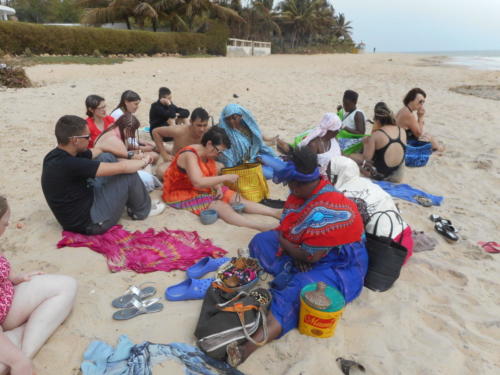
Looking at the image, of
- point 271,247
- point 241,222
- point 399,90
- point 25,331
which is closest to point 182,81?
point 399,90

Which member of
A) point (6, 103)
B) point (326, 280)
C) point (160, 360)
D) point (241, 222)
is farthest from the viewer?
point (6, 103)

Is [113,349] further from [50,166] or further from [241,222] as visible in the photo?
[241,222]

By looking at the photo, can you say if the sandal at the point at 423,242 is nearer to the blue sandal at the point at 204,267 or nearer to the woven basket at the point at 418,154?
the blue sandal at the point at 204,267

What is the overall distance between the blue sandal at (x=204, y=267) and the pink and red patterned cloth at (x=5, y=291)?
116cm

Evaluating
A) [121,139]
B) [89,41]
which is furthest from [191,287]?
[89,41]

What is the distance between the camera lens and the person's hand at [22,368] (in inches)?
67.7

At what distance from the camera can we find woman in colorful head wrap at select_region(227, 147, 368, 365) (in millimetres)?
2275

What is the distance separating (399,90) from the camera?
12047 mm

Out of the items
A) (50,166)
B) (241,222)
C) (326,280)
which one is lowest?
(241,222)

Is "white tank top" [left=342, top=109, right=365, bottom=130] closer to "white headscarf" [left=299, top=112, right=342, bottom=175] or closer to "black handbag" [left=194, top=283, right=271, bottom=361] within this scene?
"white headscarf" [left=299, top=112, right=342, bottom=175]

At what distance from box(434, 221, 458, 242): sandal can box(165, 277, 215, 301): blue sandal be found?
249cm

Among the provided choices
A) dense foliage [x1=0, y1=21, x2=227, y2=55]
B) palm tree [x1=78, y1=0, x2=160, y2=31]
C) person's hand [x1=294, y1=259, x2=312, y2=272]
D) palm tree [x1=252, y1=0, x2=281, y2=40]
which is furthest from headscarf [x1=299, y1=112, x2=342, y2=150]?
palm tree [x1=252, y1=0, x2=281, y2=40]

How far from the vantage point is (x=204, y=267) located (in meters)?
2.78

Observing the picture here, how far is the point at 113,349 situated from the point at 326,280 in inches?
55.9
